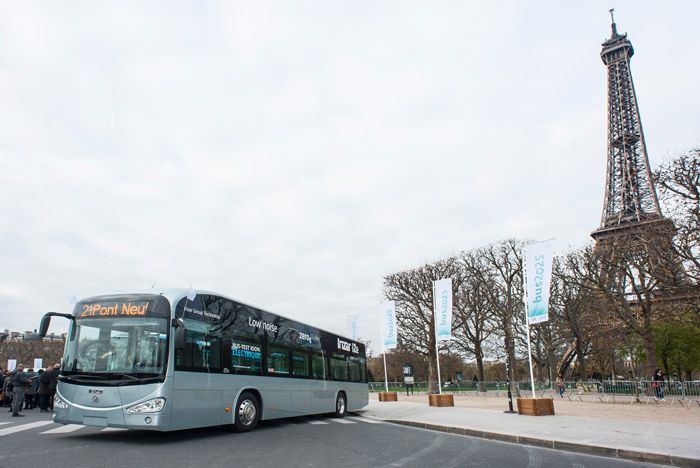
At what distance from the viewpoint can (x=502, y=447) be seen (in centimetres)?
1030

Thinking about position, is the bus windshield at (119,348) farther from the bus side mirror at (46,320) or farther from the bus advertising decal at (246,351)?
the bus advertising decal at (246,351)

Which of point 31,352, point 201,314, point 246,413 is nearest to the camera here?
point 201,314

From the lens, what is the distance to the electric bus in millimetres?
9383

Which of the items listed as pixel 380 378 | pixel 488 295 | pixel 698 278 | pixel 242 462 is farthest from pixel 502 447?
pixel 380 378

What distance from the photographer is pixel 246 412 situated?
39.6ft

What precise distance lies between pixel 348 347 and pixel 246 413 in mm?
7565

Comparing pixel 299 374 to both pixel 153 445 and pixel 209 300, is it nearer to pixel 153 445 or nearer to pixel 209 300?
pixel 209 300

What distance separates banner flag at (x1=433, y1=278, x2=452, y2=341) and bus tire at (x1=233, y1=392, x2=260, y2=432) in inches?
463

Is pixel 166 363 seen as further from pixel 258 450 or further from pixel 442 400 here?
pixel 442 400

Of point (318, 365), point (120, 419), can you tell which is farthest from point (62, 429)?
point (318, 365)

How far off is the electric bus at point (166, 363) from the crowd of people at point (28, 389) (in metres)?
7.48

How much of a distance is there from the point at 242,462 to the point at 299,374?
23.6ft

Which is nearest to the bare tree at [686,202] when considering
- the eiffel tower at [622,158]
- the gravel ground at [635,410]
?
the gravel ground at [635,410]

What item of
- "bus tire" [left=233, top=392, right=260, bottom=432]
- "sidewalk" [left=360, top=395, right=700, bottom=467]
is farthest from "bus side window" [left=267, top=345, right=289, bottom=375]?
"sidewalk" [left=360, top=395, right=700, bottom=467]
